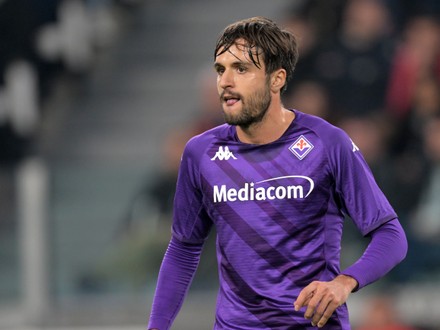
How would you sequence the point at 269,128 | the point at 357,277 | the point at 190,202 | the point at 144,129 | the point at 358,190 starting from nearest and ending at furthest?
1. the point at 357,277
2. the point at 358,190
3. the point at 269,128
4. the point at 190,202
5. the point at 144,129

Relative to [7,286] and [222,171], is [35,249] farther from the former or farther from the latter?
[222,171]

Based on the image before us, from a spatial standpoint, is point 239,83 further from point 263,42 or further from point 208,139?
point 208,139

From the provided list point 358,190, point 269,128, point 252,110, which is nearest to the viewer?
point 358,190

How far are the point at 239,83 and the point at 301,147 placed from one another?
1.20 ft

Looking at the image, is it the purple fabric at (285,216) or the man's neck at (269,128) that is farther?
the man's neck at (269,128)

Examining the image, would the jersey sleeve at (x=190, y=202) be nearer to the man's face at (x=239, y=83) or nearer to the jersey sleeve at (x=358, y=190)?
the man's face at (x=239, y=83)

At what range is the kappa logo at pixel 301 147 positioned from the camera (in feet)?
15.7

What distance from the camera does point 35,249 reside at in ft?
30.4

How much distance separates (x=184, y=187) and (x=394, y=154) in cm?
476

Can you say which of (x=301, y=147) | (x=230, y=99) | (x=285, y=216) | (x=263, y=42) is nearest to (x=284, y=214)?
(x=285, y=216)

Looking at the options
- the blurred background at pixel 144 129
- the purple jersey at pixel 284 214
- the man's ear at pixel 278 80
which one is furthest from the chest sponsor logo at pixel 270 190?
the blurred background at pixel 144 129

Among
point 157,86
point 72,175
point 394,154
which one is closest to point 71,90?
point 157,86

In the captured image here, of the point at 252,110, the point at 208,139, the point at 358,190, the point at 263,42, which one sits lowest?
the point at 358,190

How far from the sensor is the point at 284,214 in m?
4.75
